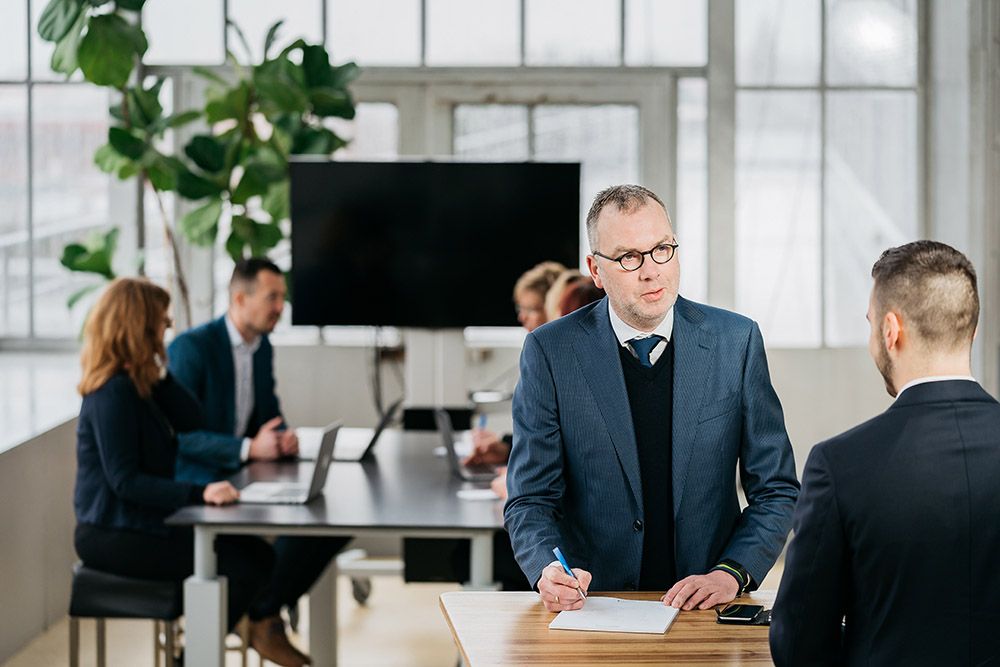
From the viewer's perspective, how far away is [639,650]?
2207mm

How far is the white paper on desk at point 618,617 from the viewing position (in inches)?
90.7

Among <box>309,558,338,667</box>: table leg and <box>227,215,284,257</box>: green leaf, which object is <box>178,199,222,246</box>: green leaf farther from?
<box>309,558,338,667</box>: table leg

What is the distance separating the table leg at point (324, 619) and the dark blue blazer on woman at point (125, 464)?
948 mm

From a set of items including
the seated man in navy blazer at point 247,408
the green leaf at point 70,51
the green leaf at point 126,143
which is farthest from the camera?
the green leaf at point 126,143

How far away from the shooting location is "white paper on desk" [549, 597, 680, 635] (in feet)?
7.56

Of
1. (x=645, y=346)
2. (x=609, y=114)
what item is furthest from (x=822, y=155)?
(x=645, y=346)

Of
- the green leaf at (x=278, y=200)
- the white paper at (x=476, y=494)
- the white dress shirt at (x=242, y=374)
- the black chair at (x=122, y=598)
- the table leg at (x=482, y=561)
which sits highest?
the green leaf at (x=278, y=200)

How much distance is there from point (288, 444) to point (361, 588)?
4.61 feet

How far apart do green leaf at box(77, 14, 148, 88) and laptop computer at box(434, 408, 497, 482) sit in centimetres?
230

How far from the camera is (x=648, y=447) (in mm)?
2574

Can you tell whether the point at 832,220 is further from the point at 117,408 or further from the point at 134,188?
the point at 117,408

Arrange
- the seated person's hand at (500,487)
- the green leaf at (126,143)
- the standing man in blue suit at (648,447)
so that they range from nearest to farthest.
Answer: the standing man in blue suit at (648,447) → the seated person's hand at (500,487) → the green leaf at (126,143)

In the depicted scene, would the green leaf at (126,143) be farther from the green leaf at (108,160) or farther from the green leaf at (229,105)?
the green leaf at (229,105)

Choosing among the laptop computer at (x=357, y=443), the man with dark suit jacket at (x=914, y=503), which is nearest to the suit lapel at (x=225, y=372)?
the laptop computer at (x=357, y=443)
